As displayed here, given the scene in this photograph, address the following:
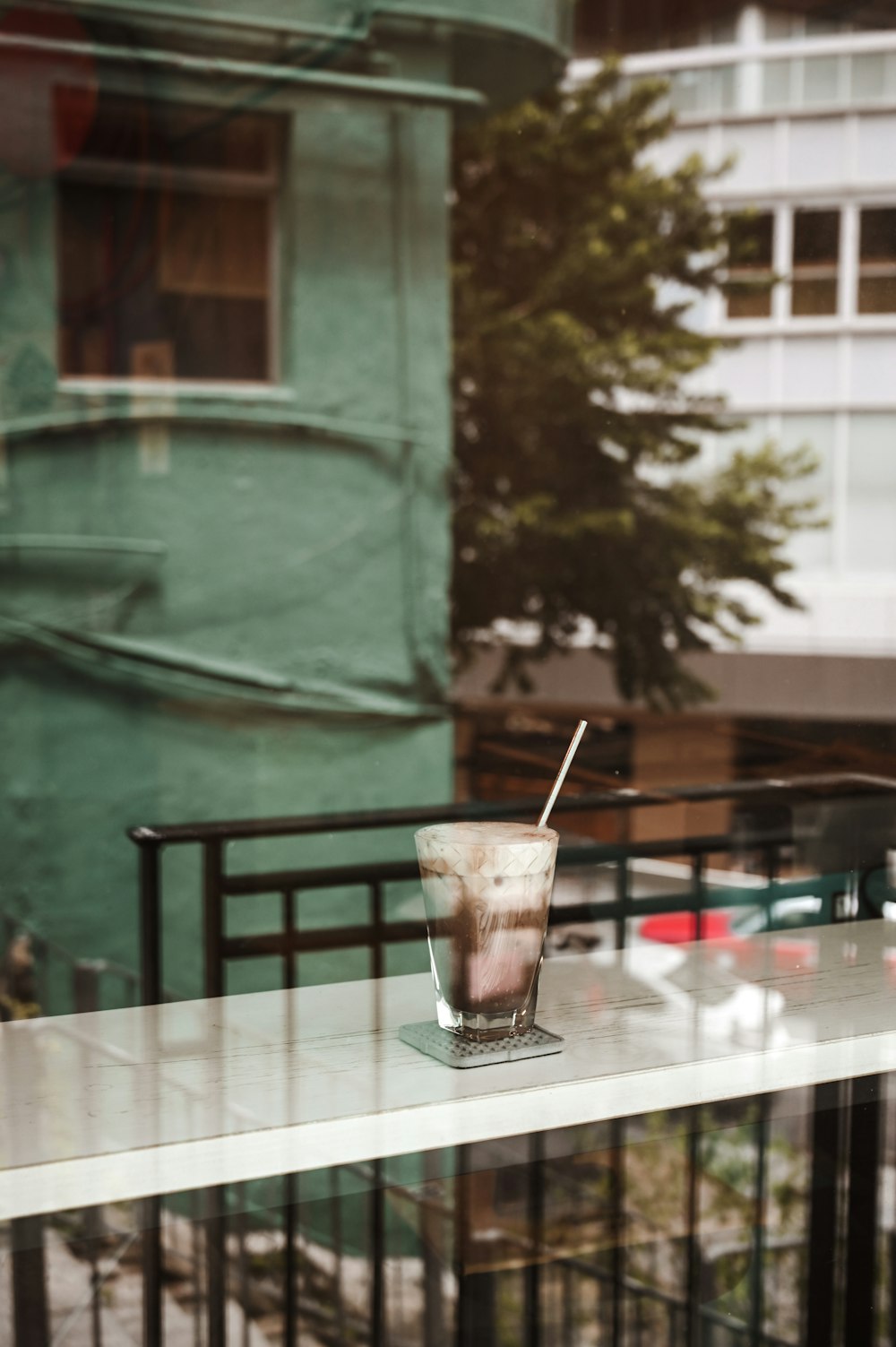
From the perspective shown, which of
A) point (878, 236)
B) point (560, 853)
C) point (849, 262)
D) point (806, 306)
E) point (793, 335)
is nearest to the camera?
point (560, 853)

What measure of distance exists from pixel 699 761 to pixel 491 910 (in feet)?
7.09

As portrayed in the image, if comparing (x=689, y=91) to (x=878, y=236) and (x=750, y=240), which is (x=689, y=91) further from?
(x=878, y=236)

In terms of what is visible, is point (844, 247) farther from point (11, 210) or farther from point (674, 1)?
point (11, 210)

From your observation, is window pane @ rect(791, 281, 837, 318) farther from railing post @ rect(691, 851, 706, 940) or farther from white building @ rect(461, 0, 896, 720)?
railing post @ rect(691, 851, 706, 940)

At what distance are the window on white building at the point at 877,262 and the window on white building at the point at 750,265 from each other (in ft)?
3.20

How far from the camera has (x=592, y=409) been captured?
344 centimetres

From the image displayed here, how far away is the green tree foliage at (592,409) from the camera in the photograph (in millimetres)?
3266

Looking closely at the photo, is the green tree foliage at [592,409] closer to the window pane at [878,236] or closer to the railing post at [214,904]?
the window pane at [878,236]

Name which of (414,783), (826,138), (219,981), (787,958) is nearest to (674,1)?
(826,138)

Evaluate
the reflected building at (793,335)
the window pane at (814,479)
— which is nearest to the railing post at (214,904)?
the reflected building at (793,335)

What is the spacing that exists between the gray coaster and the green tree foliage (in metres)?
2.52

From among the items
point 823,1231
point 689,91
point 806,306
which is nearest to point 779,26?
point 689,91

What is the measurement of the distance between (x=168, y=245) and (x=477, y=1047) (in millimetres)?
3191

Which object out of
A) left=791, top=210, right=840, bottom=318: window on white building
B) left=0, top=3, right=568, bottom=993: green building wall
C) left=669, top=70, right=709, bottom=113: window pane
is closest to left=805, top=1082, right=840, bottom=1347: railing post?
left=791, top=210, right=840, bottom=318: window on white building
